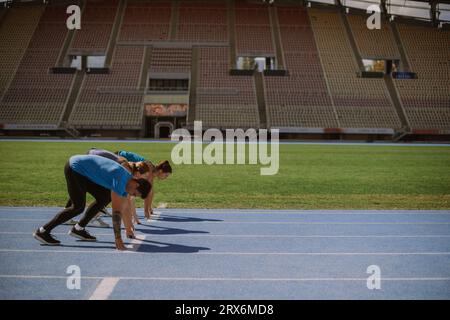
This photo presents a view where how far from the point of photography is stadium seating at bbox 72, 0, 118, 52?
55094mm

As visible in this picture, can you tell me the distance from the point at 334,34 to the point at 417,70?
10.8 m

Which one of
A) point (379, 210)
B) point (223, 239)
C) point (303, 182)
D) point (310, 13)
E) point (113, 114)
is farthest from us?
point (310, 13)

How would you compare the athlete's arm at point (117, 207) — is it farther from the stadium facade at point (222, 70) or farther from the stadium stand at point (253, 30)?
the stadium stand at point (253, 30)

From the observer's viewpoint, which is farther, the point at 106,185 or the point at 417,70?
the point at 417,70

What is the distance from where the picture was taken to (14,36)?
55875mm

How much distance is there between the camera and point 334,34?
191ft

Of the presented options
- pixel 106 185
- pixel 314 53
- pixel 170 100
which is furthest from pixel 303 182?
pixel 314 53

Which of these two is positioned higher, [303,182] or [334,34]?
[334,34]

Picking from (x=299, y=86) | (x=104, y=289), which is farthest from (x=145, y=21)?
(x=104, y=289)

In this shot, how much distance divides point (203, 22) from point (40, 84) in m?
20.8

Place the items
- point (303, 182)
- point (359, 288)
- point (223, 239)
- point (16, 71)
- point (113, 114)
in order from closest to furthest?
point (359, 288) → point (223, 239) → point (303, 182) → point (113, 114) → point (16, 71)

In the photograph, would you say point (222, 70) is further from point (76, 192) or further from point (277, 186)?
point (76, 192)

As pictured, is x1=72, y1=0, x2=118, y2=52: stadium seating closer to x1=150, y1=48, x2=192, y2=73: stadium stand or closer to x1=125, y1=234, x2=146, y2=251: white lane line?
x1=150, y1=48, x2=192, y2=73: stadium stand

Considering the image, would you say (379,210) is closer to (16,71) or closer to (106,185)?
(106,185)
